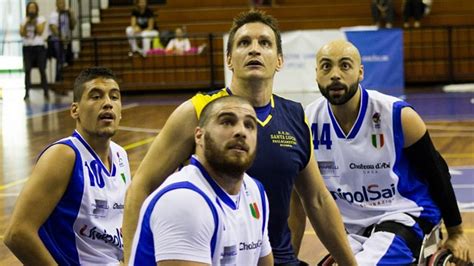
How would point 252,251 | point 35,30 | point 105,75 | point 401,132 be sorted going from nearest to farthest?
1. point 252,251
2. point 105,75
3. point 401,132
4. point 35,30

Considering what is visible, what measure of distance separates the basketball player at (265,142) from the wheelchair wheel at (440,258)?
758mm

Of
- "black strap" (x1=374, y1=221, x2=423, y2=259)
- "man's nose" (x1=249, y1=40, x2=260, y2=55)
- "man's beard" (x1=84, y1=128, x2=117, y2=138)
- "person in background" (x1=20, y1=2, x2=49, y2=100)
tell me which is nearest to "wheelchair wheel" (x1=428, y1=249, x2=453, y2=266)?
"black strap" (x1=374, y1=221, x2=423, y2=259)

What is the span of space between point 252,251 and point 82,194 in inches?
54.9

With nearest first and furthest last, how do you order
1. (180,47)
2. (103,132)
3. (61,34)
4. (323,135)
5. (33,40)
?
1. (103,132)
2. (323,135)
3. (180,47)
4. (33,40)
5. (61,34)

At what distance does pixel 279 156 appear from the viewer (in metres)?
4.71

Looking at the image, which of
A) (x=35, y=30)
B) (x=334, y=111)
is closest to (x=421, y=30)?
(x=35, y=30)

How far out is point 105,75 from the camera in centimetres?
533

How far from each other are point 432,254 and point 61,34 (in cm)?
2088

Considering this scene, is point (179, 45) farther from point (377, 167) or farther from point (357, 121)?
point (377, 167)

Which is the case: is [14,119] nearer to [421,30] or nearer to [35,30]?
[35,30]

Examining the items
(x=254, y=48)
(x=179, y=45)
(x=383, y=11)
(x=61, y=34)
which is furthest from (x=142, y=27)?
(x=254, y=48)

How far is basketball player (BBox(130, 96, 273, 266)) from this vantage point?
11.6 feet

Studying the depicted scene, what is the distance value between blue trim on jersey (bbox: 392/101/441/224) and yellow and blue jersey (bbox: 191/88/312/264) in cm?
97

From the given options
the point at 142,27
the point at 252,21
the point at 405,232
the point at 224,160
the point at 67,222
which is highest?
the point at 252,21
